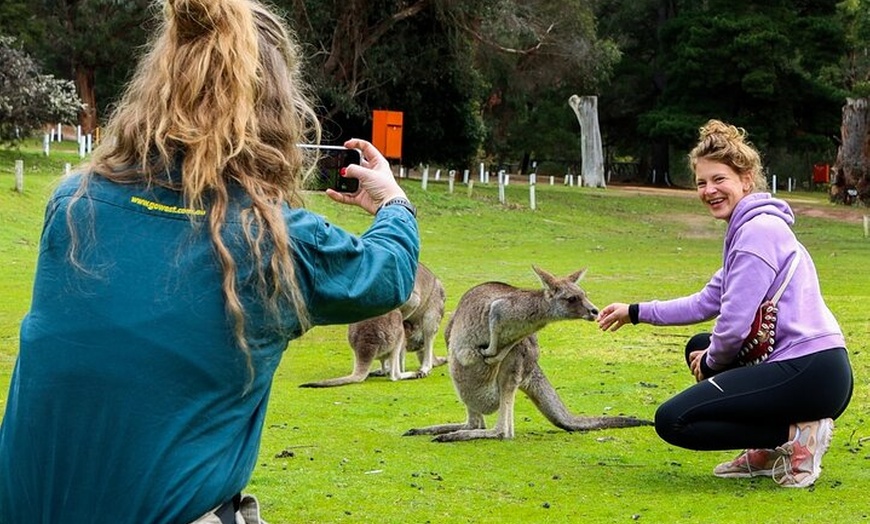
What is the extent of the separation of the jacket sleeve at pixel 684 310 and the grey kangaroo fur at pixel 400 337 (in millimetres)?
3811

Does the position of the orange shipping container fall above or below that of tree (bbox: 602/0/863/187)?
below

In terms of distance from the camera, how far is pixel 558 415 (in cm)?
795

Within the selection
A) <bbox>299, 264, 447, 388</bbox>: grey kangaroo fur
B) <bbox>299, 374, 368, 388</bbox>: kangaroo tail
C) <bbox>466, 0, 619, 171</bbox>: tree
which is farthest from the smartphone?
<bbox>466, 0, 619, 171</bbox>: tree

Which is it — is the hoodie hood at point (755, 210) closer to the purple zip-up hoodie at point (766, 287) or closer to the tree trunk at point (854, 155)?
the purple zip-up hoodie at point (766, 287)

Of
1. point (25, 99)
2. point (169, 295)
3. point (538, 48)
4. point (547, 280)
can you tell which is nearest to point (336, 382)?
point (547, 280)

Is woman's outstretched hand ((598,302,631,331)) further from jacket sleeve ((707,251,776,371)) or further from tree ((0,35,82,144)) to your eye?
tree ((0,35,82,144))

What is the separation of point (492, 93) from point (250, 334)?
5202 cm

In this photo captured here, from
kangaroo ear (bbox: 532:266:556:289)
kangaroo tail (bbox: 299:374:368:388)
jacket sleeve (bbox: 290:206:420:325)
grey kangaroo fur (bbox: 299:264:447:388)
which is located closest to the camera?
jacket sleeve (bbox: 290:206:420:325)

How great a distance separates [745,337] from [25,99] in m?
25.2

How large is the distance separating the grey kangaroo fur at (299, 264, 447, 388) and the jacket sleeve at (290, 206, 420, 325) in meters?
7.16

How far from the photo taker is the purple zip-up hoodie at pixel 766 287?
5848 millimetres

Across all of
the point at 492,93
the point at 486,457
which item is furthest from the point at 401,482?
the point at 492,93

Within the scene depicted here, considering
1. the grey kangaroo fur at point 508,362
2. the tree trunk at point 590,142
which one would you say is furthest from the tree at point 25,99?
the grey kangaroo fur at point 508,362

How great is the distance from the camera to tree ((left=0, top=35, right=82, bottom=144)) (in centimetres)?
2884
